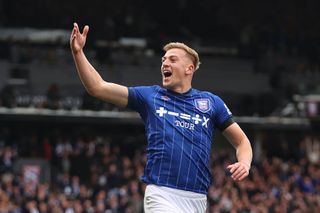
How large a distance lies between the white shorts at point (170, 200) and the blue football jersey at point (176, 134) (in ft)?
0.12

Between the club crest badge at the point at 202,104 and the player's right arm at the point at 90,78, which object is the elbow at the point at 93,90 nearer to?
the player's right arm at the point at 90,78

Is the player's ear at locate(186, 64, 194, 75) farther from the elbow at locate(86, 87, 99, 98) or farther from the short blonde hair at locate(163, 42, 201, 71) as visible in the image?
the elbow at locate(86, 87, 99, 98)

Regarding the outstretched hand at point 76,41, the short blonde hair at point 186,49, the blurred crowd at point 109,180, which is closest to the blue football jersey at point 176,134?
the short blonde hair at point 186,49

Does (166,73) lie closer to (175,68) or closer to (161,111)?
(175,68)

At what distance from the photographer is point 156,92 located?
6.47m

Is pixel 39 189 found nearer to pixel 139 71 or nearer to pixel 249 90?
pixel 139 71

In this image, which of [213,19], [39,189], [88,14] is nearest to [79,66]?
[39,189]

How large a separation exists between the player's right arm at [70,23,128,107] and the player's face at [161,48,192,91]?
1.00ft

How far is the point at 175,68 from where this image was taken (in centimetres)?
640

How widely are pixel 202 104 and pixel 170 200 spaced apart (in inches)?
28.9

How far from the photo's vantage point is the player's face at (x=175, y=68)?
6402 mm

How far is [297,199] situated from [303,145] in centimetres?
724

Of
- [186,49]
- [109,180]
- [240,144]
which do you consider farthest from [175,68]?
[109,180]

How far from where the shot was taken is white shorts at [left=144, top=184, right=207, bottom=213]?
6.20 m
